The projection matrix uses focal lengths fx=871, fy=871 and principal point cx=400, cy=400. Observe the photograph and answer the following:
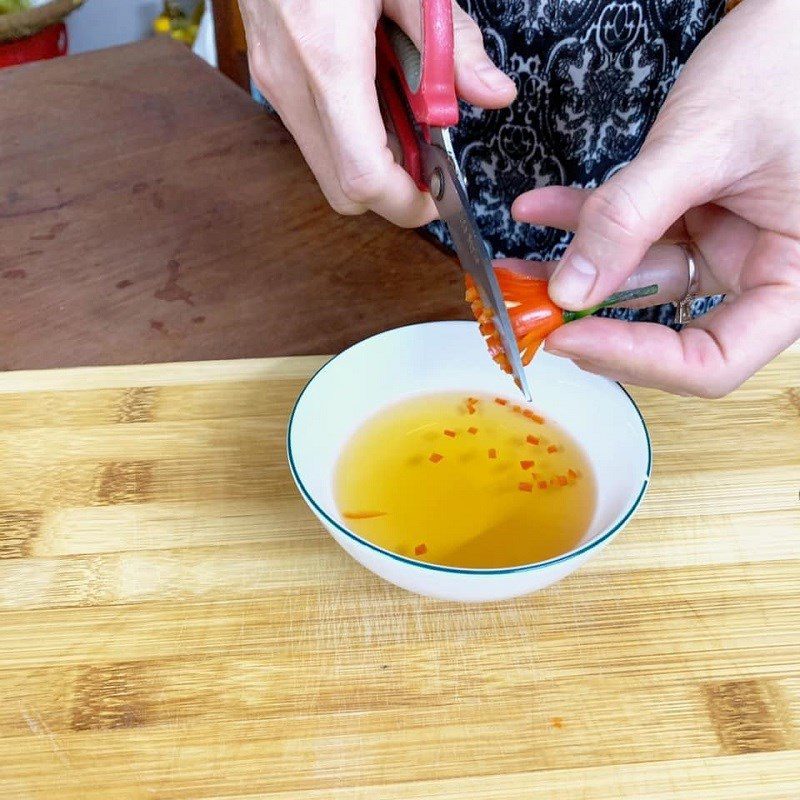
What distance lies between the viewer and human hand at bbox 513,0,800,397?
85 cm

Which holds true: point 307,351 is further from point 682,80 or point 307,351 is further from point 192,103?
point 192,103

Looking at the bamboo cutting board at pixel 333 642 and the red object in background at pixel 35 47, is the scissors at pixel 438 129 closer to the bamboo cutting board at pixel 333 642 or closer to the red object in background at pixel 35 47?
the bamboo cutting board at pixel 333 642

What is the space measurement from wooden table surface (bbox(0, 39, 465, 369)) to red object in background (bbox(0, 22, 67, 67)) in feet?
3.98

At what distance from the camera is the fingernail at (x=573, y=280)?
34.5 inches

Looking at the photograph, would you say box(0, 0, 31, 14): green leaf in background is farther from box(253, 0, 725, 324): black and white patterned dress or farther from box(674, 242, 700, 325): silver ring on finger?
box(674, 242, 700, 325): silver ring on finger

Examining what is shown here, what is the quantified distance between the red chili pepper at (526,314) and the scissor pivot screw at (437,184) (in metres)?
0.10

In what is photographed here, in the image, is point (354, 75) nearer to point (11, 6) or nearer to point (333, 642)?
point (333, 642)

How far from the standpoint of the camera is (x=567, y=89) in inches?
49.9

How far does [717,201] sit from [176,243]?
0.82 m

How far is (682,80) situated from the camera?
92 cm

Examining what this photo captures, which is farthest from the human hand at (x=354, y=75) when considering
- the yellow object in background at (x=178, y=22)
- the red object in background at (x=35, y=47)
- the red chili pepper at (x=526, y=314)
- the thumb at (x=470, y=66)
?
the yellow object in background at (x=178, y=22)

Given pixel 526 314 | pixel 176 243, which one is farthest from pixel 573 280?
pixel 176 243

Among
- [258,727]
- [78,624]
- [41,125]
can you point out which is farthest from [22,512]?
[41,125]

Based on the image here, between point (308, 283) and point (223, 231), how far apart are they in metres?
0.20
